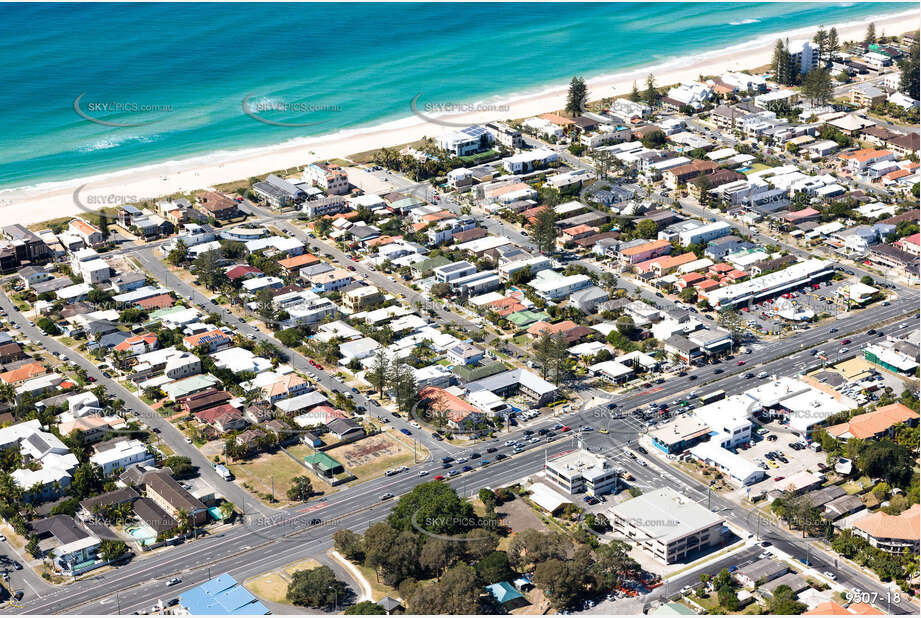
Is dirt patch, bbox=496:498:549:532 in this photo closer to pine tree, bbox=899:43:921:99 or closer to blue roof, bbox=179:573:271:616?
blue roof, bbox=179:573:271:616

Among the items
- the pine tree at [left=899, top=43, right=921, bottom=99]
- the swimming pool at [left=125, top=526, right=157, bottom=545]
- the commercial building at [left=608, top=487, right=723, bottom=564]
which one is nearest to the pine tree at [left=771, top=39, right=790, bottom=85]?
the pine tree at [left=899, top=43, right=921, bottom=99]

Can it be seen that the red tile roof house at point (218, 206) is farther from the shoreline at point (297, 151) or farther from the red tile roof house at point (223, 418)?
the red tile roof house at point (223, 418)

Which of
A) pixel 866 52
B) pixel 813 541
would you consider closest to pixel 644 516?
pixel 813 541

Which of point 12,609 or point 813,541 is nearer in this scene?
point 12,609

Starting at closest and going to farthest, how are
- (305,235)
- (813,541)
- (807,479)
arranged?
(813,541)
(807,479)
(305,235)

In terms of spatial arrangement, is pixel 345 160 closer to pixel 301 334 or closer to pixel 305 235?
pixel 305 235

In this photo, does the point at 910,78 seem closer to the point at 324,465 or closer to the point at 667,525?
the point at 667,525
